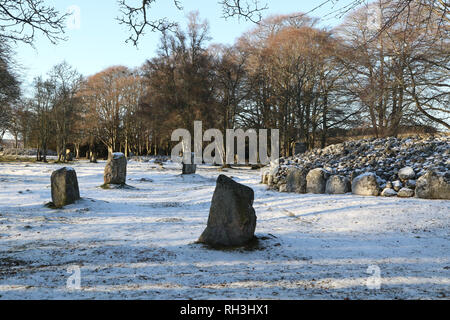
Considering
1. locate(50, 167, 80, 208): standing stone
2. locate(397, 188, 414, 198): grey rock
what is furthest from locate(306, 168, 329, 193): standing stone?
locate(50, 167, 80, 208): standing stone

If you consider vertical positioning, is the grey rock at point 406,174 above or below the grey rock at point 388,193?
above

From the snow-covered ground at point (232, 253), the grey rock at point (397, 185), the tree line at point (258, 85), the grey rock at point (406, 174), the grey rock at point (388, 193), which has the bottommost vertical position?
the snow-covered ground at point (232, 253)

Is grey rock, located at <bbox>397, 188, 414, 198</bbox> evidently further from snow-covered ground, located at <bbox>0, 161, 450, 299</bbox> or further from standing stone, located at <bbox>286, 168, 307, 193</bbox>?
standing stone, located at <bbox>286, 168, 307, 193</bbox>

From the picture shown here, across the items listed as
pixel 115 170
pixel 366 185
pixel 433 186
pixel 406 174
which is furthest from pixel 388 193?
pixel 115 170

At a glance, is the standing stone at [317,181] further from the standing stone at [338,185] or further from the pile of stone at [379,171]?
the standing stone at [338,185]

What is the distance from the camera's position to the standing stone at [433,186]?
27.9 ft

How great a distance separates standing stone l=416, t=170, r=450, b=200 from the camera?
850 cm

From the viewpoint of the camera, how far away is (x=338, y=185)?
10.9 metres

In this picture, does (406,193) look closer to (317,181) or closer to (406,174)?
(406,174)

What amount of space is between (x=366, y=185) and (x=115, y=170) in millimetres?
10461

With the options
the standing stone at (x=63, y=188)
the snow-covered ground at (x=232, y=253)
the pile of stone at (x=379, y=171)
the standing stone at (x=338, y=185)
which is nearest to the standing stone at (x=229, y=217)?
the snow-covered ground at (x=232, y=253)

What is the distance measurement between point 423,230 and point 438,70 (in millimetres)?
7716

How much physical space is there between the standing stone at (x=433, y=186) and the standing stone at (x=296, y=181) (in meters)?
3.86
